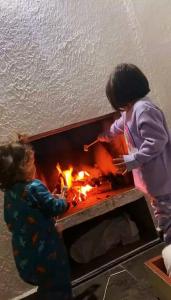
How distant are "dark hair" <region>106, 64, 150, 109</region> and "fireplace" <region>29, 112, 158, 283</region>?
0.39 metres

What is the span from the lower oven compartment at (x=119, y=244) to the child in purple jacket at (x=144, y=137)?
40 cm

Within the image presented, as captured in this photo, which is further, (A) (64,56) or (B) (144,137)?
(A) (64,56)

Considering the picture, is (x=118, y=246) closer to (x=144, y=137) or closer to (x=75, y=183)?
(x=75, y=183)

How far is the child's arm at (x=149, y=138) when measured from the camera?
1.58 m

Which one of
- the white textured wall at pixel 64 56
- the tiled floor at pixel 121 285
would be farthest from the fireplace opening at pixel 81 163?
the tiled floor at pixel 121 285

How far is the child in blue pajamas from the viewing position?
1.51 meters

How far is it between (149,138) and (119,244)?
861 mm

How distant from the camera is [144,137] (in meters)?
1.60

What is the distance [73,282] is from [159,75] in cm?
131

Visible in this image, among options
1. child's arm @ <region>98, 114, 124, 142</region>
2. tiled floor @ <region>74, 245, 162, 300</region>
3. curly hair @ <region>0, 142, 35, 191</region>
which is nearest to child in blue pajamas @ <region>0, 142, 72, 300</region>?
curly hair @ <region>0, 142, 35, 191</region>

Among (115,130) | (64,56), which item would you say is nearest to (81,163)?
(115,130)

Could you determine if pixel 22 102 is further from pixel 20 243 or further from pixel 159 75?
pixel 159 75

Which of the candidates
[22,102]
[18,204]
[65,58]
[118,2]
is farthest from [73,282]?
[118,2]

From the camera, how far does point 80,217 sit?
1981mm
